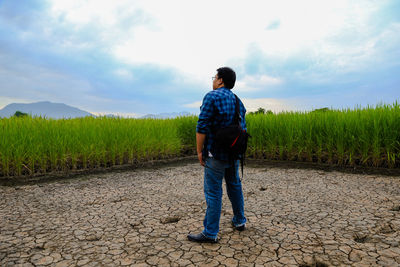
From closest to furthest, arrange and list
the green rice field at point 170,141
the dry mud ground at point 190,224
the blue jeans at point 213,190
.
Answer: the dry mud ground at point 190,224
the blue jeans at point 213,190
the green rice field at point 170,141

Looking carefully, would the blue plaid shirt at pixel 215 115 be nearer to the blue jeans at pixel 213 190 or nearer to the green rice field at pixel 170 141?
the blue jeans at pixel 213 190

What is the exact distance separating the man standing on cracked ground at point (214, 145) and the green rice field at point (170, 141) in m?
4.19

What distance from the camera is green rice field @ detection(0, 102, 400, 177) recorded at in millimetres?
5457

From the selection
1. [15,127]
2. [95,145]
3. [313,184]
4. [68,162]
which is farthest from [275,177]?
[15,127]

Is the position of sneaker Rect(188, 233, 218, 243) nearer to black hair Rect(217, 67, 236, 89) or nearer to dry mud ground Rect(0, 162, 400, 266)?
dry mud ground Rect(0, 162, 400, 266)

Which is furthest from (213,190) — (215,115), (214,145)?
(215,115)

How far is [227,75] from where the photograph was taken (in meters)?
2.55

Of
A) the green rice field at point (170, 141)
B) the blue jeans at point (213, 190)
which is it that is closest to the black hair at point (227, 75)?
the blue jeans at point (213, 190)

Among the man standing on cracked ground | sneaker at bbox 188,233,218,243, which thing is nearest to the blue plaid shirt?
the man standing on cracked ground

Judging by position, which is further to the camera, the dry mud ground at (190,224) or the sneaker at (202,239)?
the sneaker at (202,239)

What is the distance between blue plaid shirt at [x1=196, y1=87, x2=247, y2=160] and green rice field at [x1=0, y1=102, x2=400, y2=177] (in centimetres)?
424

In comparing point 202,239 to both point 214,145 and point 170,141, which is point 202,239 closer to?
point 214,145

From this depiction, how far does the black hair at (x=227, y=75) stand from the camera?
101 inches

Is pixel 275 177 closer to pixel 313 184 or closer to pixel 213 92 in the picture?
pixel 313 184
